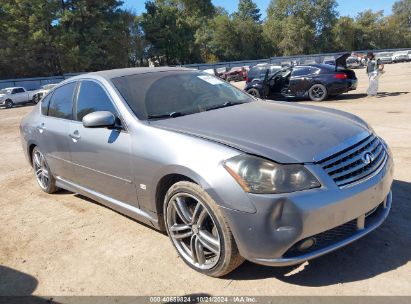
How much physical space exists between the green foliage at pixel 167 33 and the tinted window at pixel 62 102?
4411 cm

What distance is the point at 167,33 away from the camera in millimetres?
60219

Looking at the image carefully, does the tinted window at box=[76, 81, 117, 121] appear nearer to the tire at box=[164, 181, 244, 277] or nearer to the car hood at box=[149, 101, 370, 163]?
the car hood at box=[149, 101, 370, 163]

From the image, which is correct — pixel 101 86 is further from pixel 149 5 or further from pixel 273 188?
pixel 149 5

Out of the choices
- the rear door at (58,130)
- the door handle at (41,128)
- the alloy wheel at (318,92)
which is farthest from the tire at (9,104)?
the door handle at (41,128)

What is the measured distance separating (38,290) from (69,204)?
1.90 metres

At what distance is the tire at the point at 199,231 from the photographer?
111 inches

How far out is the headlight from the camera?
2627 millimetres

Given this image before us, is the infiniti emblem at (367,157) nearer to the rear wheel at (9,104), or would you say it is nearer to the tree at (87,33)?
the rear wheel at (9,104)

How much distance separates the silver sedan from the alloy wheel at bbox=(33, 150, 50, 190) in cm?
96

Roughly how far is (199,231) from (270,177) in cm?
77

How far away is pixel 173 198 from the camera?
3.15 m

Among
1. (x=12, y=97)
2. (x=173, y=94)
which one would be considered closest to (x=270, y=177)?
(x=173, y=94)

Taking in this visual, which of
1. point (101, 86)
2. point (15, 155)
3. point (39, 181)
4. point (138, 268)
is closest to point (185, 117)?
point (101, 86)

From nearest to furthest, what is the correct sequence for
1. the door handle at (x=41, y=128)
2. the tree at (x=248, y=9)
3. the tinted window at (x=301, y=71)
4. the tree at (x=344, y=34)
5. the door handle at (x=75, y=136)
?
the door handle at (x=75, y=136) → the door handle at (x=41, y=128) → the tinted window at (x=301, y=71) → the tree at (x=344, y=34) → the tree at (x=248, y=9)
